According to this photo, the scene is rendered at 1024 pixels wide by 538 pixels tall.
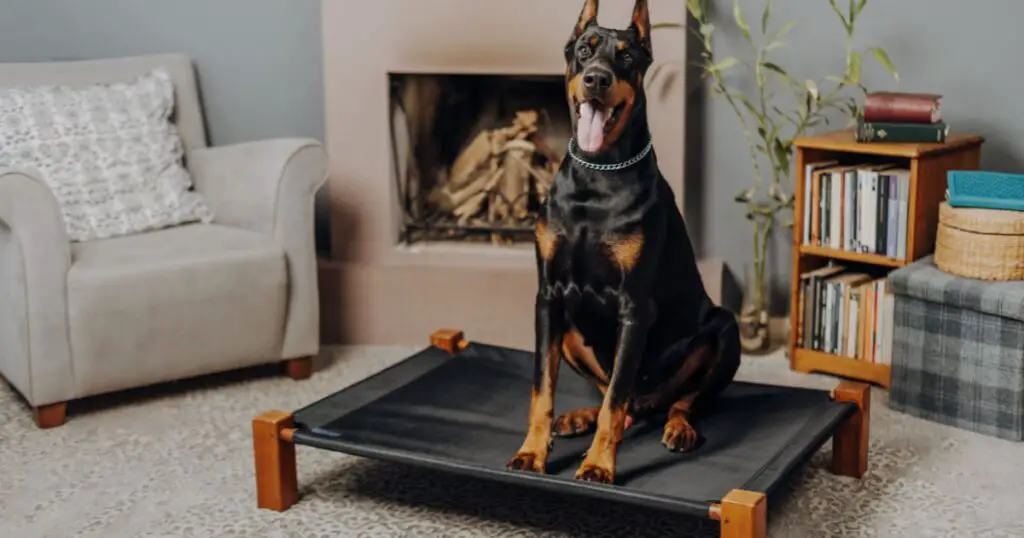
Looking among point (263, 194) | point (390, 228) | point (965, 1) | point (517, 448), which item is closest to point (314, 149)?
point (263, 194)

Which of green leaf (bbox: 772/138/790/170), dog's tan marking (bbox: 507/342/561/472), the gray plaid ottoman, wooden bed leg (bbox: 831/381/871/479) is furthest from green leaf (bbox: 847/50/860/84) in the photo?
dog's tan marking (bbox: 507/342/561/472)

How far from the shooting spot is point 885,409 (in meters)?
3.09

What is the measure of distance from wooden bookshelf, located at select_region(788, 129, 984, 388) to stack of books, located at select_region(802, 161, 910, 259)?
2 centimetres

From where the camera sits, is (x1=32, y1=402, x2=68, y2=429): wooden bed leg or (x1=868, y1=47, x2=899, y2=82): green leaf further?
(x1=868, y1=47, x2=899, y2=82): green leaf

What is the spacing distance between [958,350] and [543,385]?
44.9 inches

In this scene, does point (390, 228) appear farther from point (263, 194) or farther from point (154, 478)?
point (154, 478)

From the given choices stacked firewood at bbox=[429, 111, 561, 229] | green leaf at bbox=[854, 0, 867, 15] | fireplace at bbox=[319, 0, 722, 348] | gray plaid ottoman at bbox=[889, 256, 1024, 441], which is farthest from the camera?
stacked firewood at bbox=[429, 111, 561, 229]

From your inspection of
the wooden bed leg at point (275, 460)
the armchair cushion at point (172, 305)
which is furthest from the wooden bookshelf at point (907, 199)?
the wooden bed leg at point (275, 460)

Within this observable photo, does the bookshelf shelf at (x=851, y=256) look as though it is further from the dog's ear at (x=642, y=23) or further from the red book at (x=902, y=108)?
the dog's ear at (x=642, y=23)

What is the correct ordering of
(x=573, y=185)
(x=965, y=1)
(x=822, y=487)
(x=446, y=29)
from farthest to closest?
1. (x=446, y=29)
2. (x=965, y=1)
3. (x=822, y=487)
4. (x=573, y=185)

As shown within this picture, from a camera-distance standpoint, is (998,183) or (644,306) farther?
(998,183)

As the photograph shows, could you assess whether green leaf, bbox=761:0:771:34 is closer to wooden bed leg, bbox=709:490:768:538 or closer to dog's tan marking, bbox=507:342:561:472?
dog's tan marking, bbox=507:342:561:472

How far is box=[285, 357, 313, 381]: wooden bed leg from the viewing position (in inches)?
133

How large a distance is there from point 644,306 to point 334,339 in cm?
163
